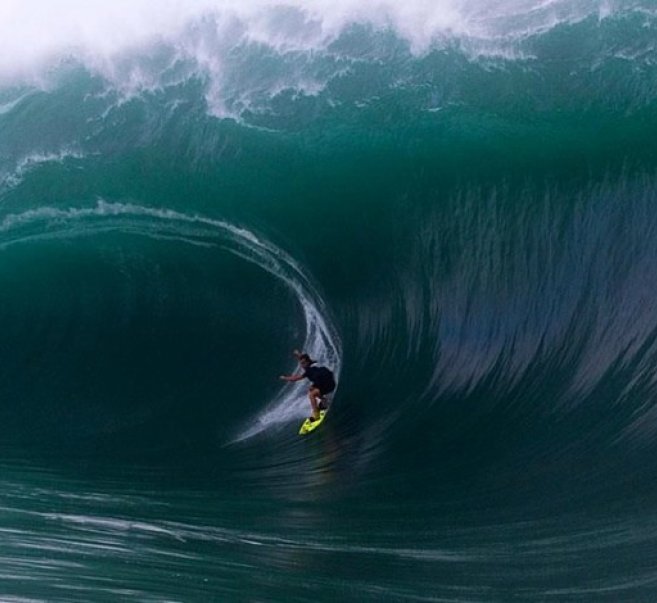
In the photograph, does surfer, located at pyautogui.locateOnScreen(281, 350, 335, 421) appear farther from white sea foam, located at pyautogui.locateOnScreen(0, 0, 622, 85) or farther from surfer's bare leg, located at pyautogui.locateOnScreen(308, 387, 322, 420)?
white sea foam, located at pyautogui.locateOnScreen(0, 0, 622, 85)

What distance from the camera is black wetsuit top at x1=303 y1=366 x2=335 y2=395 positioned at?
7.03 m

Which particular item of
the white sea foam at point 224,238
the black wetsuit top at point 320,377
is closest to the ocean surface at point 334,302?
the white sea foam at point 224,238

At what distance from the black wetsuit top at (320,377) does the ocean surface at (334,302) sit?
261 mm

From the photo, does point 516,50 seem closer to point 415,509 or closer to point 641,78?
point 641,78

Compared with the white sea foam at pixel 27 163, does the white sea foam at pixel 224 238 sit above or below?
below

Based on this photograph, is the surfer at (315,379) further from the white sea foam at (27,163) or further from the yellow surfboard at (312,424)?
the white sea foam at (27,163)

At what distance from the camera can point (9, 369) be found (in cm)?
795

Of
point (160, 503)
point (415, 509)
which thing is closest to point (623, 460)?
point (415, 509)

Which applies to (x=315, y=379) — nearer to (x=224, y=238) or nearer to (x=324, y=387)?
(x=324, y=387)

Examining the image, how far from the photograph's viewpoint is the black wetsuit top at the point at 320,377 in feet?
23.1

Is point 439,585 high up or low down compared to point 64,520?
down

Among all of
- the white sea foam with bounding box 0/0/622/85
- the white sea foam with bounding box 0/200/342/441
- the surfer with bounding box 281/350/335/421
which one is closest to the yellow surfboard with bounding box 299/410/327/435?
the surfer with bounding box 281/350/335/421

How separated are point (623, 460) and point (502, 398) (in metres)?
1.11

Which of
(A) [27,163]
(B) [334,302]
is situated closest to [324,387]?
(B) [334,302]
